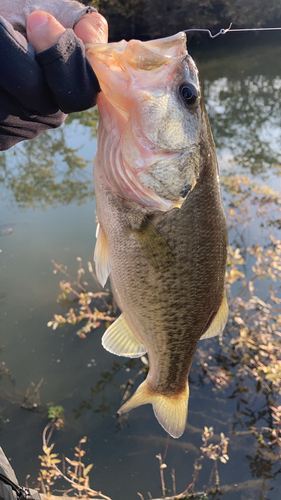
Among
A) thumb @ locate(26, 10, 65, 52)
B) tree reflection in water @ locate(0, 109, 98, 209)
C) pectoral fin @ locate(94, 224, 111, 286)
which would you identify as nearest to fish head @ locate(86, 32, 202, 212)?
thumb @ locate(26, 10, 65, 52)

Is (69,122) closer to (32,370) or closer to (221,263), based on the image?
(32,370)

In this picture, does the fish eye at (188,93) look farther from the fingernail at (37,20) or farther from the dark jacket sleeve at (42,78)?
the fingernail at (37,20)

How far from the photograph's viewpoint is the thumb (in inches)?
37.1

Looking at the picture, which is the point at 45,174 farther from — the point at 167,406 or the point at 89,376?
the point at 167,406

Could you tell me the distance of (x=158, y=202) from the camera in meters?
1.20

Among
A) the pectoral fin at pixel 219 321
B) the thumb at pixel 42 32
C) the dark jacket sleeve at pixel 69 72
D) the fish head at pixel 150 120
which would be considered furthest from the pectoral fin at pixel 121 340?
the thumb at pixel 42 32

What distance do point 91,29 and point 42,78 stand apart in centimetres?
35

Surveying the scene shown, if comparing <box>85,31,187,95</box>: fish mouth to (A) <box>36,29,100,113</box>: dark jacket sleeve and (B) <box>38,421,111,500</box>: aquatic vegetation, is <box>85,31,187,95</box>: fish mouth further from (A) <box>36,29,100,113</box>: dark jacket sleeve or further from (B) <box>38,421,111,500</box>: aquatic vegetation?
(B) <box>38,421,111,500</box>: aquatic vegetation

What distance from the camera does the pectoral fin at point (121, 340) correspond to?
1.46m

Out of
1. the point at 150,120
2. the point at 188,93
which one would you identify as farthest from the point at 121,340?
the point at 188,93

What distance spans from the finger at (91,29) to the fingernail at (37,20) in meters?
0.19

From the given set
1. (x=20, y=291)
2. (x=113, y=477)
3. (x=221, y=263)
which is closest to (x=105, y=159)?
(x=221, y=263)

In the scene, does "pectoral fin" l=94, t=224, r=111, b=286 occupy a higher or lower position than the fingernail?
lower

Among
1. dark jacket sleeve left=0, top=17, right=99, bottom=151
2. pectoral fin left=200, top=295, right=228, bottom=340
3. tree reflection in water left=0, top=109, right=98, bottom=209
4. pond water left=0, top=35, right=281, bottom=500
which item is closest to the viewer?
dark jacket sleeve left=0, top=17, right=99, bottom=151
